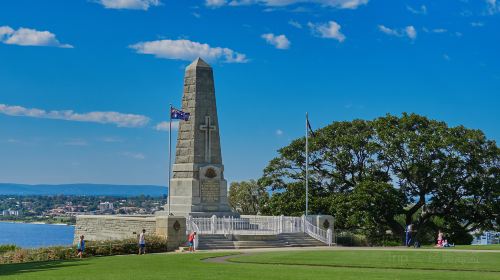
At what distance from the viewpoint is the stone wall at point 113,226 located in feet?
114

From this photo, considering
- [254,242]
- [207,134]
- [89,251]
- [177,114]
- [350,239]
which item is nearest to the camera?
[89,251]

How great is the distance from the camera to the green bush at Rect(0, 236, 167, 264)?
93.4ft

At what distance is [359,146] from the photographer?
43906 mm

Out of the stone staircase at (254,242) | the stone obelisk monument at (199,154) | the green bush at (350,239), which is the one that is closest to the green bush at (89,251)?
the stone staircase at (254,242)

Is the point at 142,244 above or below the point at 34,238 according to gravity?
above

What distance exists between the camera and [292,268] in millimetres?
21281

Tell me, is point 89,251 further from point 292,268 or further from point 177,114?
point 292,268

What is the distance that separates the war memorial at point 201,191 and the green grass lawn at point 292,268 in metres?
9.28

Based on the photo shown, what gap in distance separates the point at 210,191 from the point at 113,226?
557cm

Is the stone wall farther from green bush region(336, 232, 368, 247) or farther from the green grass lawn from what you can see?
green bush region(336, 232, 368, 247)

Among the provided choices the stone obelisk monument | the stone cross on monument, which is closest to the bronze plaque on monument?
the stone obelisk monument

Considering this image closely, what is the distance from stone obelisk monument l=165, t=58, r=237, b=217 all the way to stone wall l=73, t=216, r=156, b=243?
8.74 feet

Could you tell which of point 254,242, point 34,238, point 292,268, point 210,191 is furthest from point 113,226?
point 34,238

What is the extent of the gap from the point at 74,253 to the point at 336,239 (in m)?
15.2
